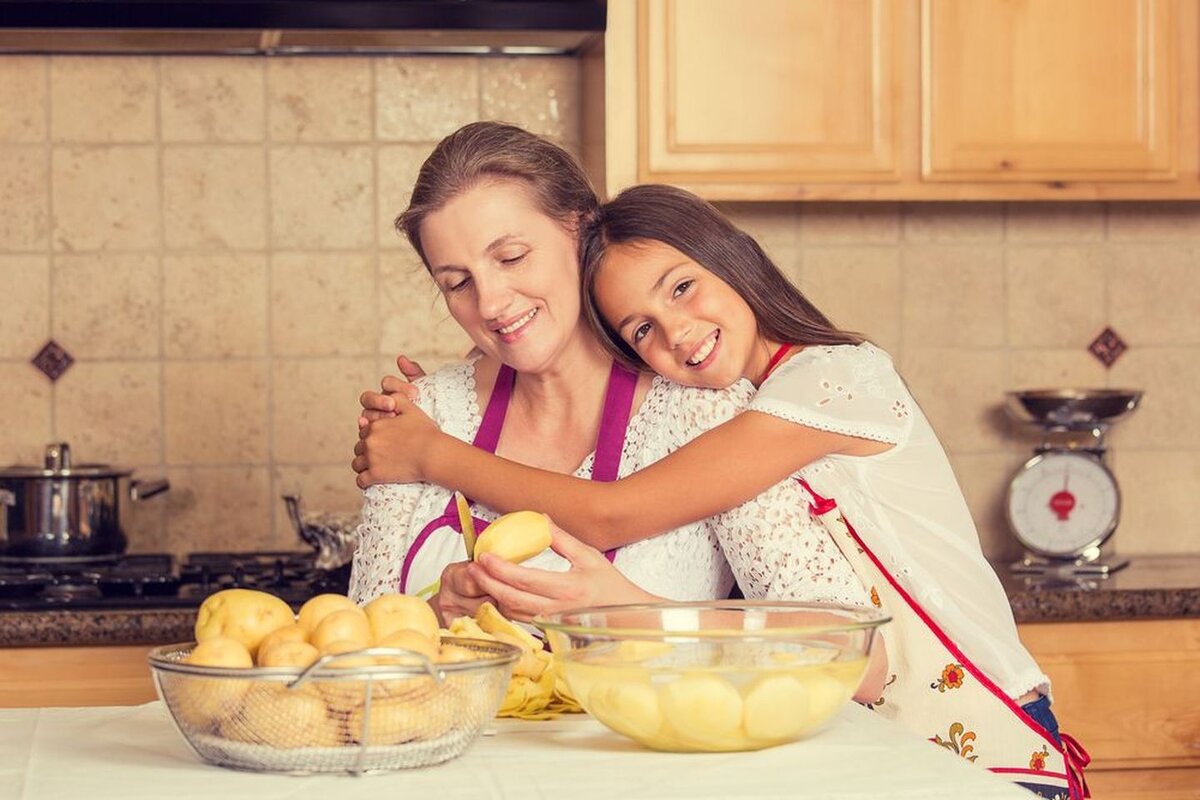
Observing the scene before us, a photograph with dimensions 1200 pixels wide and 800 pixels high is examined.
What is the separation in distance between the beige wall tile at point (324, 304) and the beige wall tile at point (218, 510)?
244 millimetres

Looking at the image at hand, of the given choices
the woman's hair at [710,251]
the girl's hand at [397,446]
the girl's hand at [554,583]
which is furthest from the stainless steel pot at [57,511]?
the girl's hand at [554,583]

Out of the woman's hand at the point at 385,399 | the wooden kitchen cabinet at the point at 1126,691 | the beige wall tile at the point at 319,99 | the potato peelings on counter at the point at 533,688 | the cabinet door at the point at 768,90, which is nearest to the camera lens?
the potato peelings on counter at the point at 533,688

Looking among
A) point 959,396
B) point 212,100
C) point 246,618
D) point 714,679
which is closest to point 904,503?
point 714,679

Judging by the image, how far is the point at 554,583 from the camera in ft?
4.83

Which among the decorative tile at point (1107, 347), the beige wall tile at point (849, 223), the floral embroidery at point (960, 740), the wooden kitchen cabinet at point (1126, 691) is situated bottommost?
the wooden kitchen cabinet at point (1126, 691)

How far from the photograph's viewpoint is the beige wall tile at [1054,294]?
306cm

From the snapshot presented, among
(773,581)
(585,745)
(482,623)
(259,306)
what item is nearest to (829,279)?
(259,306)

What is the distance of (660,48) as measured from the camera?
2.65m

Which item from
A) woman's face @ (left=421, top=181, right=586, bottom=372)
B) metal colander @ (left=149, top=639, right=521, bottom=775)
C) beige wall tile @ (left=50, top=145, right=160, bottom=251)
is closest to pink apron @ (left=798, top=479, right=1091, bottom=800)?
woman's face @ (left=421, top=181, right=586, bottom=372)

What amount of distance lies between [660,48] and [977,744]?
4.53 ft

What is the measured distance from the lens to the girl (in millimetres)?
1672

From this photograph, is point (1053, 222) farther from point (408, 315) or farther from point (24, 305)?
point (24, 305)

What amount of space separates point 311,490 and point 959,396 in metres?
1.21

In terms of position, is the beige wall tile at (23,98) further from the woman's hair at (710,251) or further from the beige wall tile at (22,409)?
the woman's hair at (710,251)
